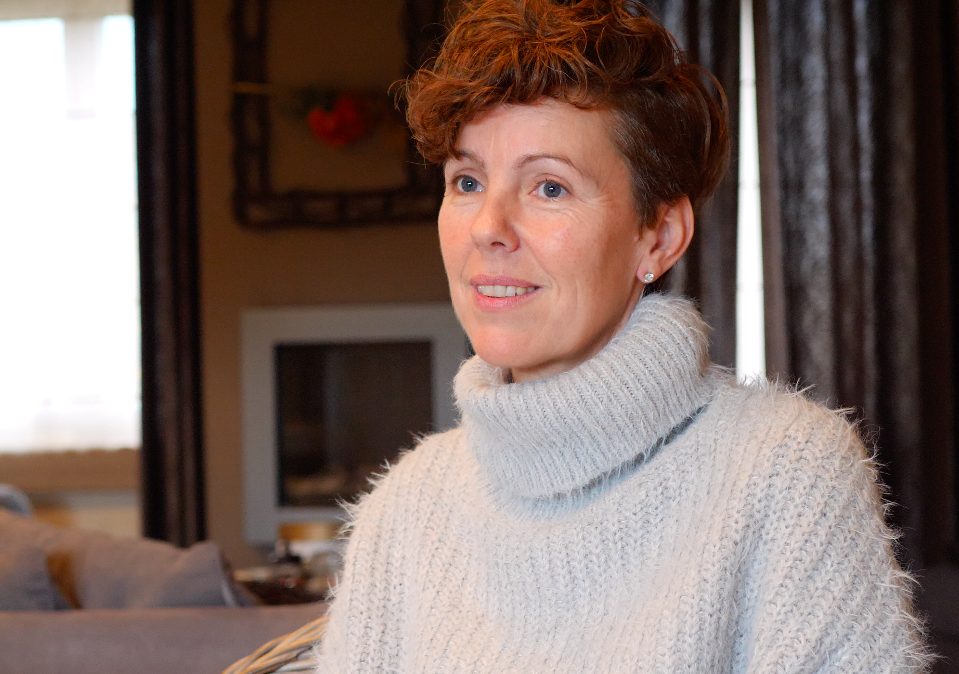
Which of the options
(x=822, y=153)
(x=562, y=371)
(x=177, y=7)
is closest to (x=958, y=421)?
(x=822, y=153)

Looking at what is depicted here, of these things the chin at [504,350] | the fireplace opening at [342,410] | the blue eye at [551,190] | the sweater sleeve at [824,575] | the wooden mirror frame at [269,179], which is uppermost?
the wooden mirror frame at [269,179]

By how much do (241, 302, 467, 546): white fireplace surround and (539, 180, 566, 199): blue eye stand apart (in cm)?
322

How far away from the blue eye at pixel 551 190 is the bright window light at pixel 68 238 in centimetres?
375

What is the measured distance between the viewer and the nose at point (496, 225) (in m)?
0.99

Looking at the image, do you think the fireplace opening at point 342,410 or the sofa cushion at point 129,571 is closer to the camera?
the sofa cushion at point 129,571

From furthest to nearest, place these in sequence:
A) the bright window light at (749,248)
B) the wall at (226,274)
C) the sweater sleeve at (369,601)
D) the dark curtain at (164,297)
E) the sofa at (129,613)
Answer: the wall at (226,274) → the dark curtain at (164,297) → the bright window light at (749,248) → the sofa at (129,613) → the sweater sleeve at (369,601)

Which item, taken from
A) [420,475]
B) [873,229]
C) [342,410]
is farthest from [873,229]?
[420,475]

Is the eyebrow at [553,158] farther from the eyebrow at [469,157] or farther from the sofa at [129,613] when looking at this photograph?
the sofa at [129,613]

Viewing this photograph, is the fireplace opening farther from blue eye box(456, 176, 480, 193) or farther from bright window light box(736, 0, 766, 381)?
blue eye box(456, 176, 480, 193)

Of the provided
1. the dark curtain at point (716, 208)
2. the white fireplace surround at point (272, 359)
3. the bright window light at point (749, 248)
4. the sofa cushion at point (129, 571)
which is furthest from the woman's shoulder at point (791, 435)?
the white fireplace surround at point (272, 359)

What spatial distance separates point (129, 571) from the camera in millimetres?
1750

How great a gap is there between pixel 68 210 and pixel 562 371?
3.93 meters

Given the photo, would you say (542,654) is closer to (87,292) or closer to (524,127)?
(524,127)

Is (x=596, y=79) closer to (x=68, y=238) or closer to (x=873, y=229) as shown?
(x=873, y=229)
